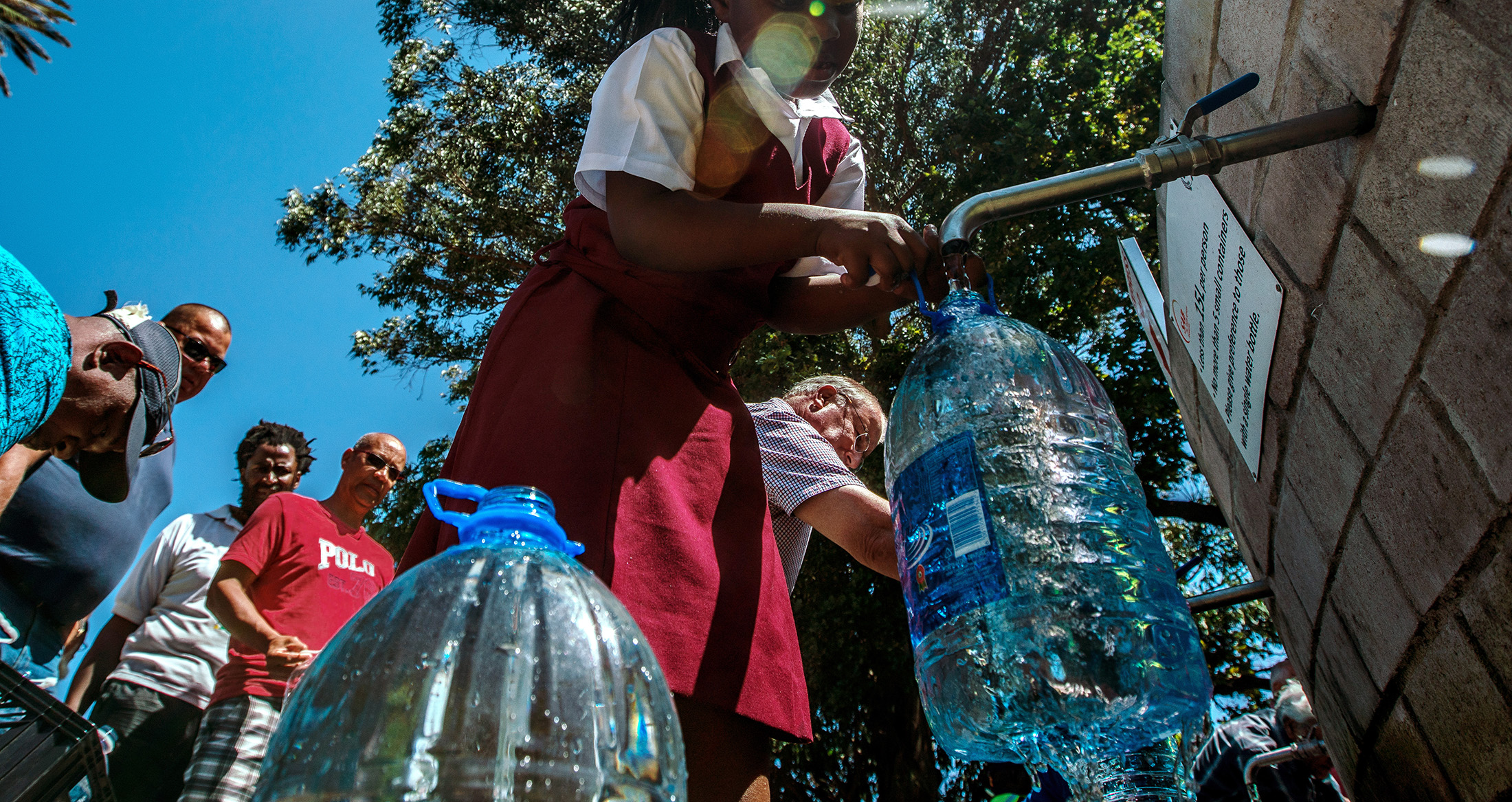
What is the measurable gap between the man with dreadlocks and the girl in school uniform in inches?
98.0

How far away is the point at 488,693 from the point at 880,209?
8295mm

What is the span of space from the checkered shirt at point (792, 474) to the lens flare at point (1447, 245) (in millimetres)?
1261

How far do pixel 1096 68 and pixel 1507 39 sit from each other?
7.66 meters

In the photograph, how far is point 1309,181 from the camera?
4.14 ft

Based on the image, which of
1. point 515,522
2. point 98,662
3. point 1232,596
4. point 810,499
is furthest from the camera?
point 98,662

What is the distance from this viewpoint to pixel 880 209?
8.72m

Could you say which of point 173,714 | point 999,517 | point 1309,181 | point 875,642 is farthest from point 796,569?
point 875,642

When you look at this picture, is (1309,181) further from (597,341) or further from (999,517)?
(597,341)

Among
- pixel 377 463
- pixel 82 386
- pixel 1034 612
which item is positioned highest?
pixel 377 463

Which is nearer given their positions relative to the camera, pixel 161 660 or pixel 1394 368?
pixel 1394 368

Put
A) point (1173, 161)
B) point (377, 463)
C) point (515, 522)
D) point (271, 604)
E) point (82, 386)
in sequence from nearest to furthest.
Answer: point (515, 522)
point (1173, 161)
point (82, 386)
point (271, 604)
point (377, 463)

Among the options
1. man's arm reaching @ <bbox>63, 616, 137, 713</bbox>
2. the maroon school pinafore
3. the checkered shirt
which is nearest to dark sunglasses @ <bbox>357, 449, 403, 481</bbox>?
man's arm reaching @ <bbox>63, 616, 137, 713</bbox>

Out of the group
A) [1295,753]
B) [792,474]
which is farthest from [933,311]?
[1295,753]

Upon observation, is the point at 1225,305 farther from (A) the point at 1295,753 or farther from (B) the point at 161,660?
(B) the point at 161,660
